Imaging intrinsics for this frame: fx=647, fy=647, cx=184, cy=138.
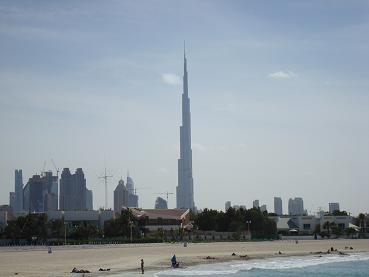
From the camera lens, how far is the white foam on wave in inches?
2309

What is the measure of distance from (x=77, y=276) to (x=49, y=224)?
71535 mm

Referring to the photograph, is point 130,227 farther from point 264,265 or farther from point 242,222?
point 264,265

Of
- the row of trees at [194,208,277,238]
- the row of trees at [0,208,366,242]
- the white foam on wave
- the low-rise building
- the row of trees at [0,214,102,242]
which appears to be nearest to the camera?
the white foam on wave

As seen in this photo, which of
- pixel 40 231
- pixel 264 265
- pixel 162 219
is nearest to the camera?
pixel 264 265

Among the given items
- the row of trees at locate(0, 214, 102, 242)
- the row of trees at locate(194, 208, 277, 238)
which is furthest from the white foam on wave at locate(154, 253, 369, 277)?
the row of trees at locate(194, 208, 277, 238)

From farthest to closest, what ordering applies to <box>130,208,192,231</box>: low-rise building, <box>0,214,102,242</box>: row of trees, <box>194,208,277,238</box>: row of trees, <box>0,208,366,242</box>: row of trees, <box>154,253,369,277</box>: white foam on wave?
<box>130,208,192,231</box>: low-rise building, <box>194,208,277,238</box>: row of trees, <box>0,208,366,242</box>: row of trees, <box>0,214,102,242</box>: row of trees, <box>154,253,369,277</box>: white foam on wave

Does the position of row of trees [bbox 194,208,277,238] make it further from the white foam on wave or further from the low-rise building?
the white foam on wave

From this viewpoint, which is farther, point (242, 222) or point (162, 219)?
point (162, 219)

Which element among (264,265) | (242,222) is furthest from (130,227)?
(264,265)

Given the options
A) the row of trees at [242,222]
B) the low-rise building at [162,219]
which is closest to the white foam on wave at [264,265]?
the row of trees at [242,222]

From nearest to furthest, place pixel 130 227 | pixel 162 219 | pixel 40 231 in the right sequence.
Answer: pixel 40 231, pixel 130 227, pixel 162 219

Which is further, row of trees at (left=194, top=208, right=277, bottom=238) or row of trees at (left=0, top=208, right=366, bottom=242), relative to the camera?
row of trees at (left=194, top=208, right=277, bottom=238)

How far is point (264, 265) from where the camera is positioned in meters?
69.4

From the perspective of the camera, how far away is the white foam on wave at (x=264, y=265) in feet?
192
